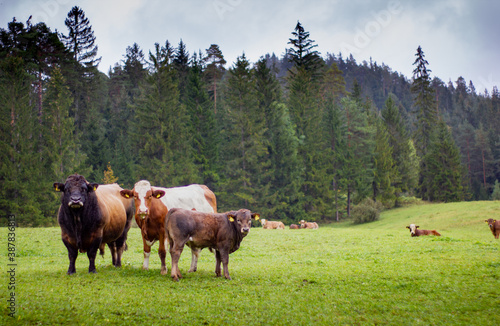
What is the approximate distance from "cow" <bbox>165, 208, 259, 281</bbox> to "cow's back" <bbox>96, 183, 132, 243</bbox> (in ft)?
6.69

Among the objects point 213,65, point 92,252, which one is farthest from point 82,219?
point 213,65

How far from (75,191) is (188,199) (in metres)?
3.88

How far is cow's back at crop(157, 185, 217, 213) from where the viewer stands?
11278 mm

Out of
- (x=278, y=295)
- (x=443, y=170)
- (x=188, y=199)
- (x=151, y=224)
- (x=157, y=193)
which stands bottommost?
(x=278, y=295)

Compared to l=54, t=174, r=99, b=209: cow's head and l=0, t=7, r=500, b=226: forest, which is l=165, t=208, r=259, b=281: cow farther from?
l=0, t=7, r=500, b=226: forest

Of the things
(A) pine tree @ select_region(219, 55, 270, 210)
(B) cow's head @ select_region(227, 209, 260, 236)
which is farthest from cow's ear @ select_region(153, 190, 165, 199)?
(A) pine tree @ select_region(219, 55, 270, 210)

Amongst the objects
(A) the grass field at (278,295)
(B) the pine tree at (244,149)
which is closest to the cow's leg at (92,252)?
(A) the grass field at (278,295)

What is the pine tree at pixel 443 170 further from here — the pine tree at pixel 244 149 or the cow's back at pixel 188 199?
the cow's back at pixel 188 199

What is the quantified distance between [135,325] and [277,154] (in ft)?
159

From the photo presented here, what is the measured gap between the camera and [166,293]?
7797 millimetres

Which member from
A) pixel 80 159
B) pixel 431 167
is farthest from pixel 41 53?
pixel 431 167

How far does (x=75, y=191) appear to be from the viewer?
29.2 ft

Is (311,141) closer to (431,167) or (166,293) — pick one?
(431,167)

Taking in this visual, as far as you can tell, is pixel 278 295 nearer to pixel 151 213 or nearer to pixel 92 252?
pixel 151 213
